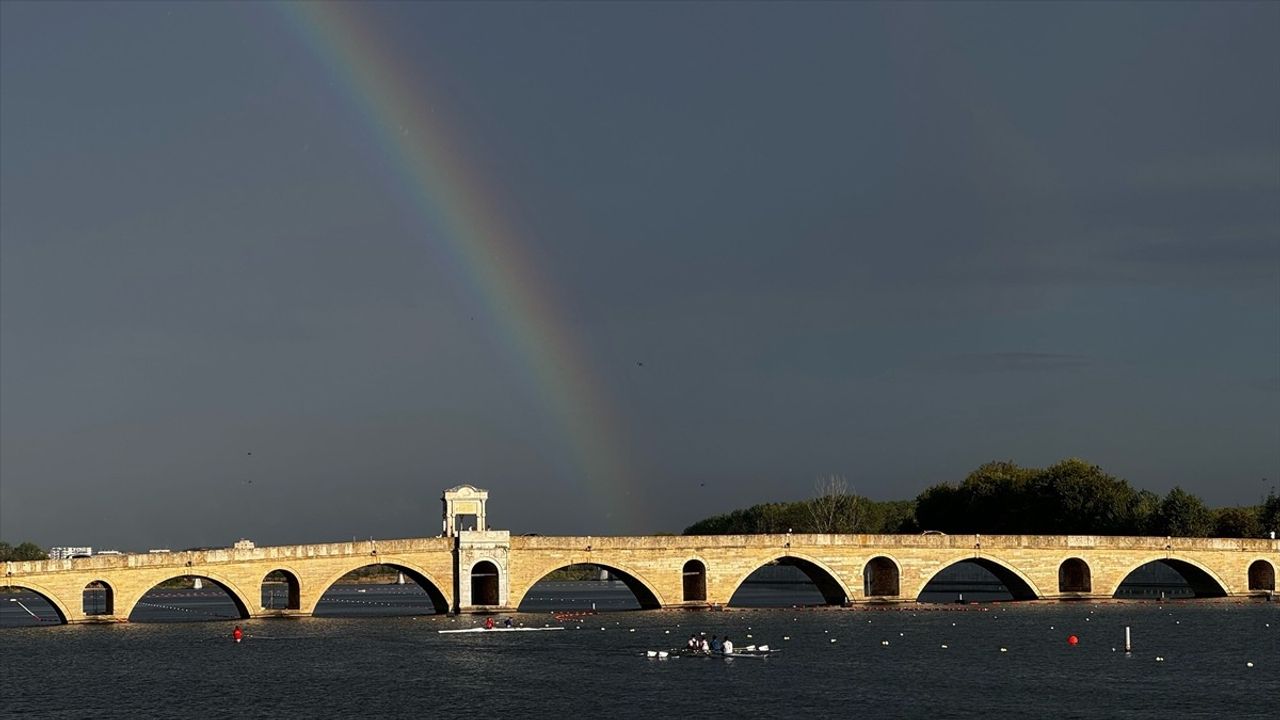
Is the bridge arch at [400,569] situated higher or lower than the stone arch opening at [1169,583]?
higher

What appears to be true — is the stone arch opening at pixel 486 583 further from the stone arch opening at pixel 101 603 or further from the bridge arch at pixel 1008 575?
the bridge arch at pixel 1008 575

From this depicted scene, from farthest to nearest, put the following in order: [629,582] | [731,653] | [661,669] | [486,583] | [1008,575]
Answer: [1008,575] < [629,582] < [486,583] < [731,653] < [661,669]

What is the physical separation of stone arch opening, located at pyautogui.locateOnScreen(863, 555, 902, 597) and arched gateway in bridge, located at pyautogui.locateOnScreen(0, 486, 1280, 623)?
10 centimetres

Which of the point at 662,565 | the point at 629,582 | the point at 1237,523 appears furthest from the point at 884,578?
the point at 1237,523

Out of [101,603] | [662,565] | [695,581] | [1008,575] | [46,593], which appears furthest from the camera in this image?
[101,603]

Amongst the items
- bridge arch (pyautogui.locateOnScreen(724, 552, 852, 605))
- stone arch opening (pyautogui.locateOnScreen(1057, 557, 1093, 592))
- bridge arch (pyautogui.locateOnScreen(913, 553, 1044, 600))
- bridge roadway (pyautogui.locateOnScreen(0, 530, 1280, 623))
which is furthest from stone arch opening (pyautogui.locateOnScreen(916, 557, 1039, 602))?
bridge arch (pyautogui.locateOnScreen(724, 552, 852, 605))

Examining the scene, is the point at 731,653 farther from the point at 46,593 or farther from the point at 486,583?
the point at 46,593

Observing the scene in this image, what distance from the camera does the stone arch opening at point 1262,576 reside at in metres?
118

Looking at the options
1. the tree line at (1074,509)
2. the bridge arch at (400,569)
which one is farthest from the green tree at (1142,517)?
the bridge arch at (400,569)

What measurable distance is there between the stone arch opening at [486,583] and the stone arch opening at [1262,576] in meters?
57.7

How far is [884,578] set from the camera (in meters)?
110

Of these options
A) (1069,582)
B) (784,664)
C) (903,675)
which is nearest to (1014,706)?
(903,675)

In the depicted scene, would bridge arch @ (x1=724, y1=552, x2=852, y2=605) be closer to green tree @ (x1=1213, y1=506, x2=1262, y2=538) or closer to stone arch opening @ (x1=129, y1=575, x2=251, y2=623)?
stone arch opening @ (x1=129, y1=575, x2=251, y2=623)

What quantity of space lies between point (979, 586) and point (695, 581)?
7995cm
